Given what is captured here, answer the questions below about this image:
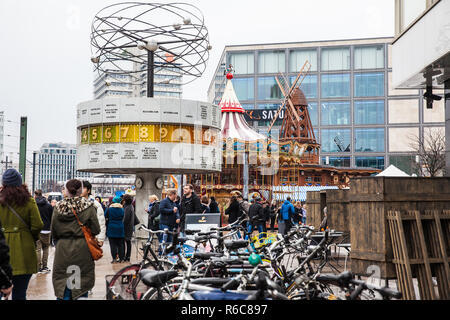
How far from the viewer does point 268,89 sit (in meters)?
78.5

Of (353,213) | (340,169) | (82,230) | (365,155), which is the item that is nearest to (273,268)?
(353,213)

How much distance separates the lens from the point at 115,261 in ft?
49.8

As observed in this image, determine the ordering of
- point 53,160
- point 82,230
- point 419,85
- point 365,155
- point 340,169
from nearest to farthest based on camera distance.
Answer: point 82,230
point 419,85
point 340,169
point 365,155
point 53,160

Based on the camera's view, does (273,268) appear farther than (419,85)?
No

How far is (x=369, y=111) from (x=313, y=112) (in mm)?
7539

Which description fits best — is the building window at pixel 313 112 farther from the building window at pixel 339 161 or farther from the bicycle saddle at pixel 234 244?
the bicycle saddle at pixel 234 244

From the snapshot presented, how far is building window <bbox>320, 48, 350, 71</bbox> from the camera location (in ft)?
251

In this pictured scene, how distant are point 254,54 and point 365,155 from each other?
2085 cm

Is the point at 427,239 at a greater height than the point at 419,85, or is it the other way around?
the point at 419,85

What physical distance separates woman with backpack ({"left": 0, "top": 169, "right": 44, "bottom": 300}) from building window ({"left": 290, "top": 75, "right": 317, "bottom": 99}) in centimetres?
7234

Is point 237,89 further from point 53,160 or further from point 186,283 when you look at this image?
point 53,160

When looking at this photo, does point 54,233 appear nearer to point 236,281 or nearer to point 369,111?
point 236,281

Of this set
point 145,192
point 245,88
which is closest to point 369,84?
point 245,88

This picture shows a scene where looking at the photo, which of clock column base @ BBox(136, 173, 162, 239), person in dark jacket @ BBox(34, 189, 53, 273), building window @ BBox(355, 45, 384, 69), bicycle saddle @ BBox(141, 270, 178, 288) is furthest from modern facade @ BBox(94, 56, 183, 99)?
bicycle saddle @ BBox(141, 270, 178, 288)
